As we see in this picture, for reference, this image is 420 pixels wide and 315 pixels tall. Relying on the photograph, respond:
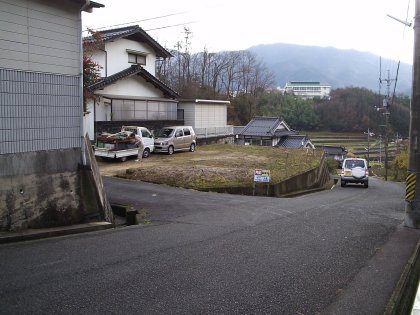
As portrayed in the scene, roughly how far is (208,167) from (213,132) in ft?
48.6

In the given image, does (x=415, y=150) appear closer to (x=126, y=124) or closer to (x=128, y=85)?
(x=126, y=124)

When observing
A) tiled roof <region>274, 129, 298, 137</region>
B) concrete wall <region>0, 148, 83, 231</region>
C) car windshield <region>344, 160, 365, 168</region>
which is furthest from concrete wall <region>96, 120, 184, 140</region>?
tiled roof <region>274, 129, 298, 137</region>

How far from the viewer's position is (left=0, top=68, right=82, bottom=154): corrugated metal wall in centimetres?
797

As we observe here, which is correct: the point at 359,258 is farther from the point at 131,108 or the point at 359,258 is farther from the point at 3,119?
the point at 131,108

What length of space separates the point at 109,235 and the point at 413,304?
18.2 feet

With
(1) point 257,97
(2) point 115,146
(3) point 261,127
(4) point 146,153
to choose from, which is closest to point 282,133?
(3) point 261,127

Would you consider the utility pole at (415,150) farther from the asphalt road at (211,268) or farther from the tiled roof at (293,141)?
the tiled roof at (293,141)

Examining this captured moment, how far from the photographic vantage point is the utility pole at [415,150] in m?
11.0

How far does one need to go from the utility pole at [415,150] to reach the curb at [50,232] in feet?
25.3

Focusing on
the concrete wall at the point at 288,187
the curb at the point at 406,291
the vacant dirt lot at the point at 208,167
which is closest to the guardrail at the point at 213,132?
the vacant dirt lot at the point at 208,167

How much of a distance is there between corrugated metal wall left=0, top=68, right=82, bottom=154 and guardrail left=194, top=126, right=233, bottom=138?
24012 millimetres

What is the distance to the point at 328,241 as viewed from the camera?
866 cm

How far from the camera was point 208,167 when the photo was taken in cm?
2117

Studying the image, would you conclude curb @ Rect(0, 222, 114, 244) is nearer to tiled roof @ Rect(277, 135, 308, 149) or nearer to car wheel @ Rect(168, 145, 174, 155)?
car wheel @ Rect(168, 145, 174, 155)
